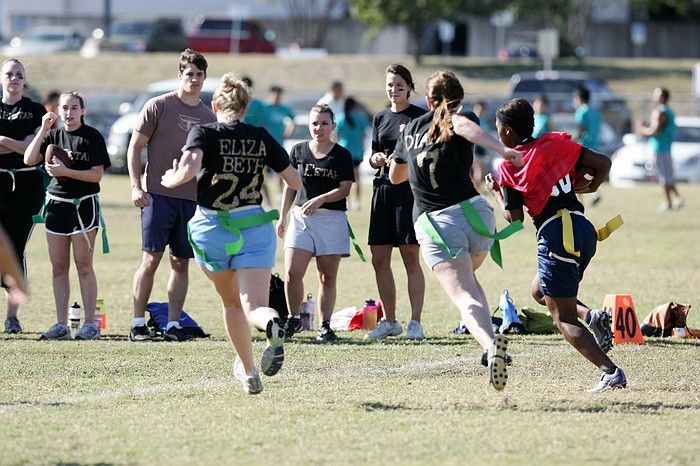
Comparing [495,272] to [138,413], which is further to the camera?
[495,272]

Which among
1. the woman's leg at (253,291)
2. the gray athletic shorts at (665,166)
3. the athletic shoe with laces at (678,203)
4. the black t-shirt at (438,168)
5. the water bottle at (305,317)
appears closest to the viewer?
the woman's leg at (253,291)

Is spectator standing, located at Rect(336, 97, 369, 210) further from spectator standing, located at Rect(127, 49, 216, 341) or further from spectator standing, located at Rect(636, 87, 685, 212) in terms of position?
spectator standing, located at Rect(127, 49, 216, 341)

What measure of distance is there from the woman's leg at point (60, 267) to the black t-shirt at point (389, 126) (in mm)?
2541

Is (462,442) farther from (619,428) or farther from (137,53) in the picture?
(137,53)

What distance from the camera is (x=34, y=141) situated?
34.5ft

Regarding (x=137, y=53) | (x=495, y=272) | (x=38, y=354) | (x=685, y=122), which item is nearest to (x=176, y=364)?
(x=38, y=354)

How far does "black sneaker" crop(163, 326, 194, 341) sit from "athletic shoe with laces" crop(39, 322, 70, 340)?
77 centimetres

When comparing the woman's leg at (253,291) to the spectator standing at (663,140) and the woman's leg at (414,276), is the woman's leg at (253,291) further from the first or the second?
the spectator standing at (663,140)

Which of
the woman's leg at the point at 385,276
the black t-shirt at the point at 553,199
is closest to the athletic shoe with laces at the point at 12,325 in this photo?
the woman's leg at the point at 385,276

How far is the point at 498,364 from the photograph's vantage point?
7844 mm

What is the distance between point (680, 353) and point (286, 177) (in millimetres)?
3638

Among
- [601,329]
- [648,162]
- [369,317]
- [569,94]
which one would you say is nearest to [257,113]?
[369,317]

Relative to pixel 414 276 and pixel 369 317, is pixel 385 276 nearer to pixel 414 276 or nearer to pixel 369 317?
pixel 414 276

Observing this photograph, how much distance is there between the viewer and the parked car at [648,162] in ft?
105
